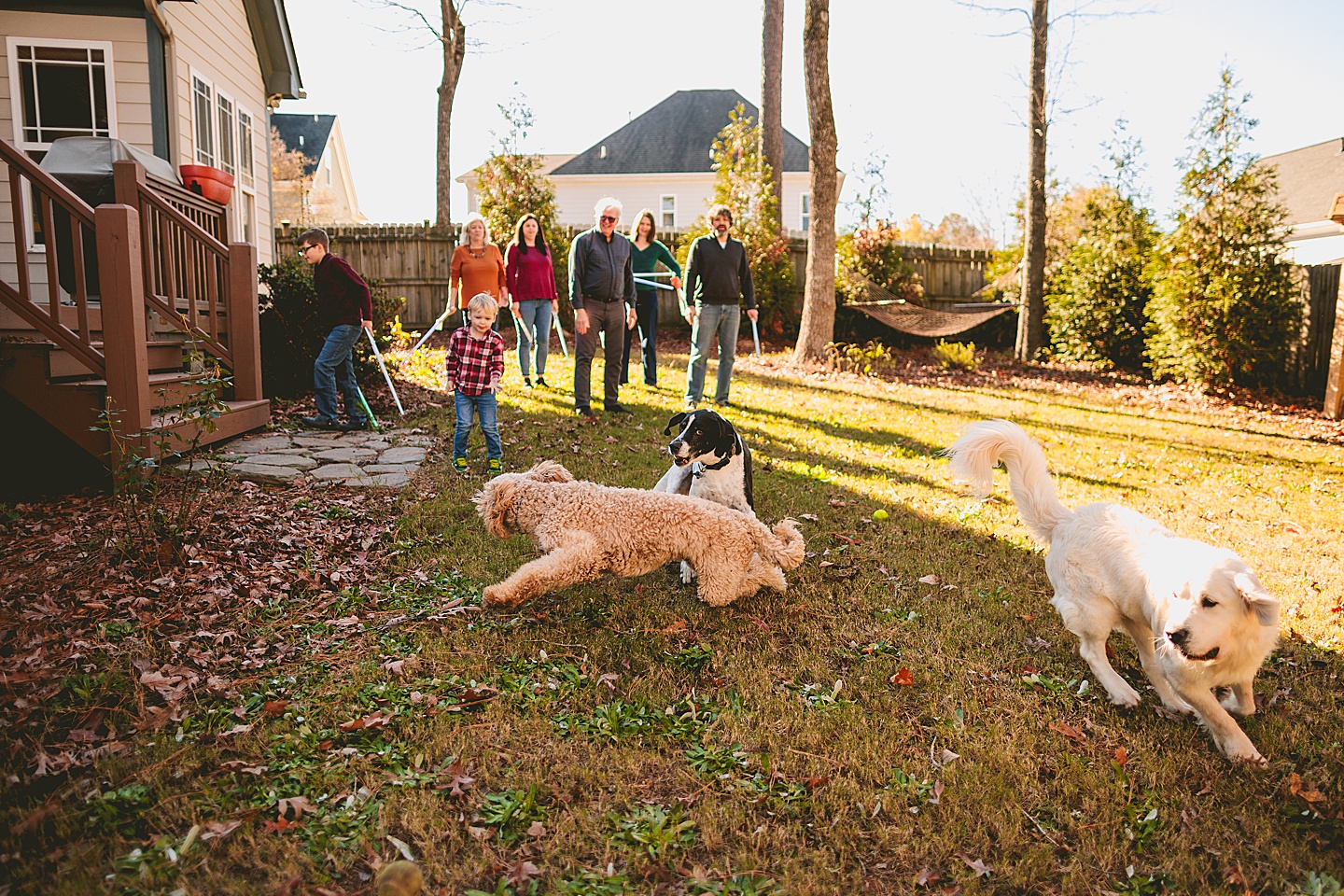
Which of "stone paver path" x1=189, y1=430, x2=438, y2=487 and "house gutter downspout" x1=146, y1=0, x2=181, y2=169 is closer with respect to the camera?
"stone paver path" x1=189, y1=430, x2=438, y2=487

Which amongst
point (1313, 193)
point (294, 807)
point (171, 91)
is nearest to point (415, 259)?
point (171, 91)

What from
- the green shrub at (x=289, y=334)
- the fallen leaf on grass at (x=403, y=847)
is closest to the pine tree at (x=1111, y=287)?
the green shrub at (x=289, y=334)

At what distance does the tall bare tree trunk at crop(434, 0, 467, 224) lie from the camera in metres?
20.5

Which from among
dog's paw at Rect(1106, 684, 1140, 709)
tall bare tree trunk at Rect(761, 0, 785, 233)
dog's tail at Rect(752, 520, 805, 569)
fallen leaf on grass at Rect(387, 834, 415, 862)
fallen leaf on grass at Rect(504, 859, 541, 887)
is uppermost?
tall bare tree trunk at Rect(761, 0, 785, 233)

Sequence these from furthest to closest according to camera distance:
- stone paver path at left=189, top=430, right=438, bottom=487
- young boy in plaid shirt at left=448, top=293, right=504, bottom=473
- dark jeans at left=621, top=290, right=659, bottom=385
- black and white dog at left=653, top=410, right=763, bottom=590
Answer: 1. dark jeans at left=621, top=290, right=659, bottom=385
2. young boy in plaid shirt at left=448, top=293, right=504, bottom=473
3. stone paver path at left=189, top=430, right=438, bottom=487
4. black and white dog at left=653, top=410, right=763, bottom=590

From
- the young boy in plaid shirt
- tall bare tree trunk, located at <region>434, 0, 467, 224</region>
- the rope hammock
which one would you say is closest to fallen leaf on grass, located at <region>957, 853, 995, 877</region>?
the young boy in plaid shirt

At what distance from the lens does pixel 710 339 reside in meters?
9.02

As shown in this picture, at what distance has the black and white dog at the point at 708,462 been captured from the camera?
15.6 ft

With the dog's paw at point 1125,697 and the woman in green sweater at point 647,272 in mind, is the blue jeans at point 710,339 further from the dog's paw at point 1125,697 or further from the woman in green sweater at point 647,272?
the dog's paw at point 1125,697

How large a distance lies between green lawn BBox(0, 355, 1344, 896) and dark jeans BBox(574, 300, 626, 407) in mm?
3561

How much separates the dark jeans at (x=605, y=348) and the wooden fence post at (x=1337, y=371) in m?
9.03

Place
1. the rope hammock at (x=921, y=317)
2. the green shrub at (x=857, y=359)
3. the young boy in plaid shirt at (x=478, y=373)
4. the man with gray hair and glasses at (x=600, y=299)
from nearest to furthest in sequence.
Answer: the young boy in plaid shirt at (x=478, y=373), the man with gray hair and glasses at (x=600, y=299), the green shrub at (x=857, y=359), the rope hammock at (x=921, y=317)

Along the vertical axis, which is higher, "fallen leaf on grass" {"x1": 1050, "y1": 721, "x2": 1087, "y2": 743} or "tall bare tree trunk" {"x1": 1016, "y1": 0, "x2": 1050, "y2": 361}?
"tall bare tree trunk" {"x1": 1016, "y1": 0, "x2": 1050, "y2": 361}

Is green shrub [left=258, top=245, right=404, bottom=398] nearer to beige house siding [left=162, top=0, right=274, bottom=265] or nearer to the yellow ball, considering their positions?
beige house siding [left=162, top=0, right=274, bottom=265]
